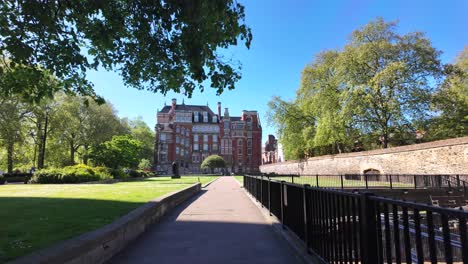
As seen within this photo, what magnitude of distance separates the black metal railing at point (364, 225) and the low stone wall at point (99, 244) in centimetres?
331

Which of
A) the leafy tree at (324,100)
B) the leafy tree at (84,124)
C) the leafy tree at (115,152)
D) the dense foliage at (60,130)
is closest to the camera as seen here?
the leafy tree at (324,100)

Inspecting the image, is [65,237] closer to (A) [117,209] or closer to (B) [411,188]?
(A) [117,209]

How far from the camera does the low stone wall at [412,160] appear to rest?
19.8 metres

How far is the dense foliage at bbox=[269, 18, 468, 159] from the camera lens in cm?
2908

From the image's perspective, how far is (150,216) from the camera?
318 inches

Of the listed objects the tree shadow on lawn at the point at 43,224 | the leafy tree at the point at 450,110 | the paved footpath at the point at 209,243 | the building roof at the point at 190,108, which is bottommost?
the paved footpath at the point at 209,243

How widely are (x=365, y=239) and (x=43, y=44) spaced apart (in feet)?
24.3

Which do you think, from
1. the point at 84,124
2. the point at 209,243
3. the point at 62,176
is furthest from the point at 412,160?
the point at 84,124

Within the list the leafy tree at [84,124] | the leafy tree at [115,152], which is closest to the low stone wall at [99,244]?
the leafy tree at [115,152]

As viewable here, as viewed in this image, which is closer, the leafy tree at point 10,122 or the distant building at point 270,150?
the leafy tree at point 10,122

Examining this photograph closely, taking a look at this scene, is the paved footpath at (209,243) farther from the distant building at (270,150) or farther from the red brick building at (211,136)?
the distant building at (270,150)

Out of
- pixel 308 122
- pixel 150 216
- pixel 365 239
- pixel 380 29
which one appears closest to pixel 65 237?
pixel 150 216

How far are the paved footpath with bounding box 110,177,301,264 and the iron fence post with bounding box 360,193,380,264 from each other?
7.08 ft

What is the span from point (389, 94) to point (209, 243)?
2888cm
